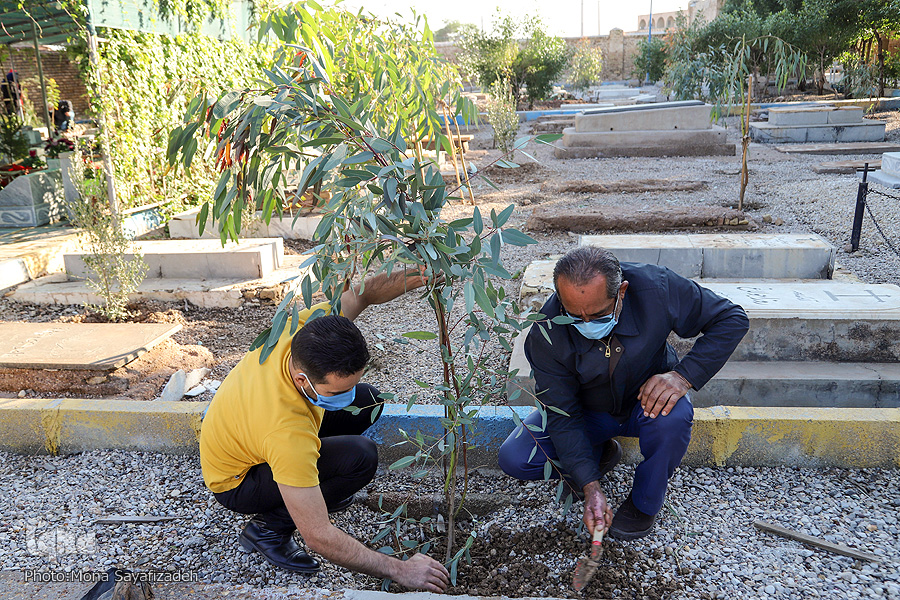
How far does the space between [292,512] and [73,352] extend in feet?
8.51

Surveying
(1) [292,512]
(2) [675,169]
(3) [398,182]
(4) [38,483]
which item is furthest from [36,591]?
(2) [675,169]

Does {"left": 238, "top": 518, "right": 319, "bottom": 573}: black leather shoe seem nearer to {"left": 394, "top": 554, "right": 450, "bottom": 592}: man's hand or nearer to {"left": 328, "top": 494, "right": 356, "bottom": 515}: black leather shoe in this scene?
{"left": 328, "top": 494, "right": 356, "bottom": 515}: black leather shoe

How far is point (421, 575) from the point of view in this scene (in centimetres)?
211

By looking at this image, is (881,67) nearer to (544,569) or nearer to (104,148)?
(104,148)

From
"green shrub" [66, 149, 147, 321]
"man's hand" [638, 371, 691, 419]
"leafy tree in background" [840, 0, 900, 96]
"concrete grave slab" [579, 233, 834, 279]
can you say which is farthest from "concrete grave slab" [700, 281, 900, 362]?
"leafy tree in background" [840, 0, 900, 96]

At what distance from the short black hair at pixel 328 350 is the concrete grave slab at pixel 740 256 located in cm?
273

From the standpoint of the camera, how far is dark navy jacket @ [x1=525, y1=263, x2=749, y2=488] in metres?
2.42

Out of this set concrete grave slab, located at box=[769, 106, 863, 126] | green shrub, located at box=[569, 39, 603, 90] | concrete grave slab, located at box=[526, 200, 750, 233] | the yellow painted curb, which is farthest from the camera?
green shrub, located at box=[569, 39, 603, 90]

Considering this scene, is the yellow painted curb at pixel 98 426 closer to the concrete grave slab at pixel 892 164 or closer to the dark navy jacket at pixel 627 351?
the dark navy jacket at pixel 627 351

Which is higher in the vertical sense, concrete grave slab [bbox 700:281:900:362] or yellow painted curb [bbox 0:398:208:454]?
concrete grave slab [bbox 700:281:900:362]

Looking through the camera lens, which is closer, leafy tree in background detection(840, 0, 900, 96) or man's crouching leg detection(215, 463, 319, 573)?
man's crouching leg detection(215, 463, 319, 573)

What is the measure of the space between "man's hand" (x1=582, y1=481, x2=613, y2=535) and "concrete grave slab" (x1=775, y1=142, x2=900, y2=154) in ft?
37.6

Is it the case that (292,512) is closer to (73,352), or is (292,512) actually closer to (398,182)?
(398,182)

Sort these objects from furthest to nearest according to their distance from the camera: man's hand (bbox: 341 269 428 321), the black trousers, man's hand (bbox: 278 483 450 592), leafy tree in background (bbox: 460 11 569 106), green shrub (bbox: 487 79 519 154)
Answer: leafy tree in background (bbox: 460 11 569 106) → green shrub (bbox: 487 79 519 154) → man's hand (bbox: 341 269 428 321) → the black trousers → man's hand (bbox: 278 483 450 592)
